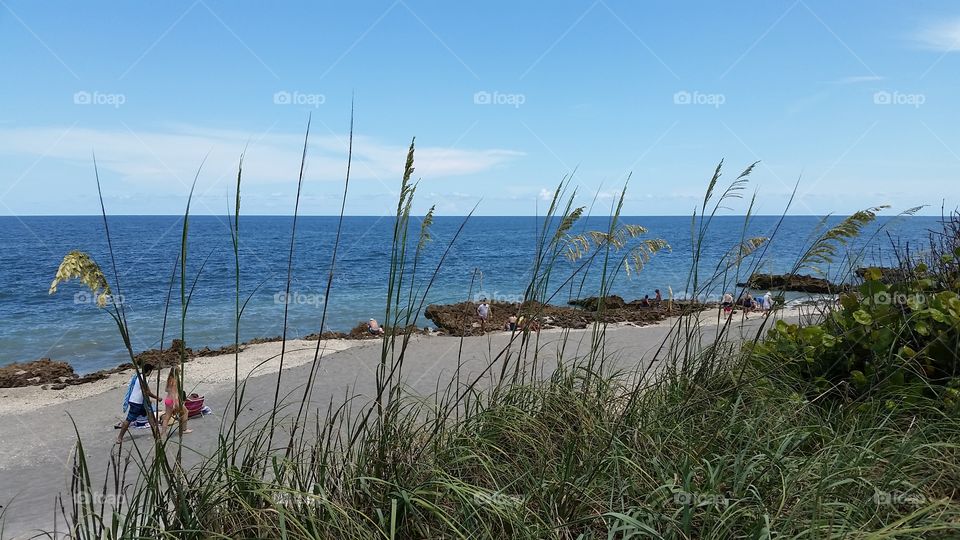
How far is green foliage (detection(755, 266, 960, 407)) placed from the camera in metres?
3.72

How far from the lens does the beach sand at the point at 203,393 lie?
6.49 m

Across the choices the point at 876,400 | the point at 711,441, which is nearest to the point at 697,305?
the point at 876,400

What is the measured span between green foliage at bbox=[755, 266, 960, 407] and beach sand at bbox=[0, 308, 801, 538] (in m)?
0.75

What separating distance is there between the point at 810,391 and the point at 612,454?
6.36 feet

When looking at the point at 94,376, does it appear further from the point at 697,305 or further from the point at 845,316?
the point at 845,316

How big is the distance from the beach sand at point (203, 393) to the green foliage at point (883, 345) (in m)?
0.75

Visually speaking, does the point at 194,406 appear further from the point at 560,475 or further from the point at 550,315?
the point at 550,315

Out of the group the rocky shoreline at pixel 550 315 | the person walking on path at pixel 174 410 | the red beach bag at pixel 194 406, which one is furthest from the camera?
the rocky shoreline at pixel 550 315

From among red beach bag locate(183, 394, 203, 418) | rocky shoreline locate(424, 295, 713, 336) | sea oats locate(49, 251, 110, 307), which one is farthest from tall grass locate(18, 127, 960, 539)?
rocky shoreline locate(424, 295, 713, 336)

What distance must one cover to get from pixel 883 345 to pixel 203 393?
1045cm

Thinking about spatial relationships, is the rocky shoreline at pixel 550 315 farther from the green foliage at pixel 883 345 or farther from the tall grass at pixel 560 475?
the tall grass at pixel 560 475

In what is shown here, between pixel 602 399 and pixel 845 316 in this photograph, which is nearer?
pixel 602 399

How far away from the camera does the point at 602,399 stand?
3623 mm

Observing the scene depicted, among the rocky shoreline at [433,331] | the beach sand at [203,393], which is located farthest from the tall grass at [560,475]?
the rocky shoreline at [433,331]
